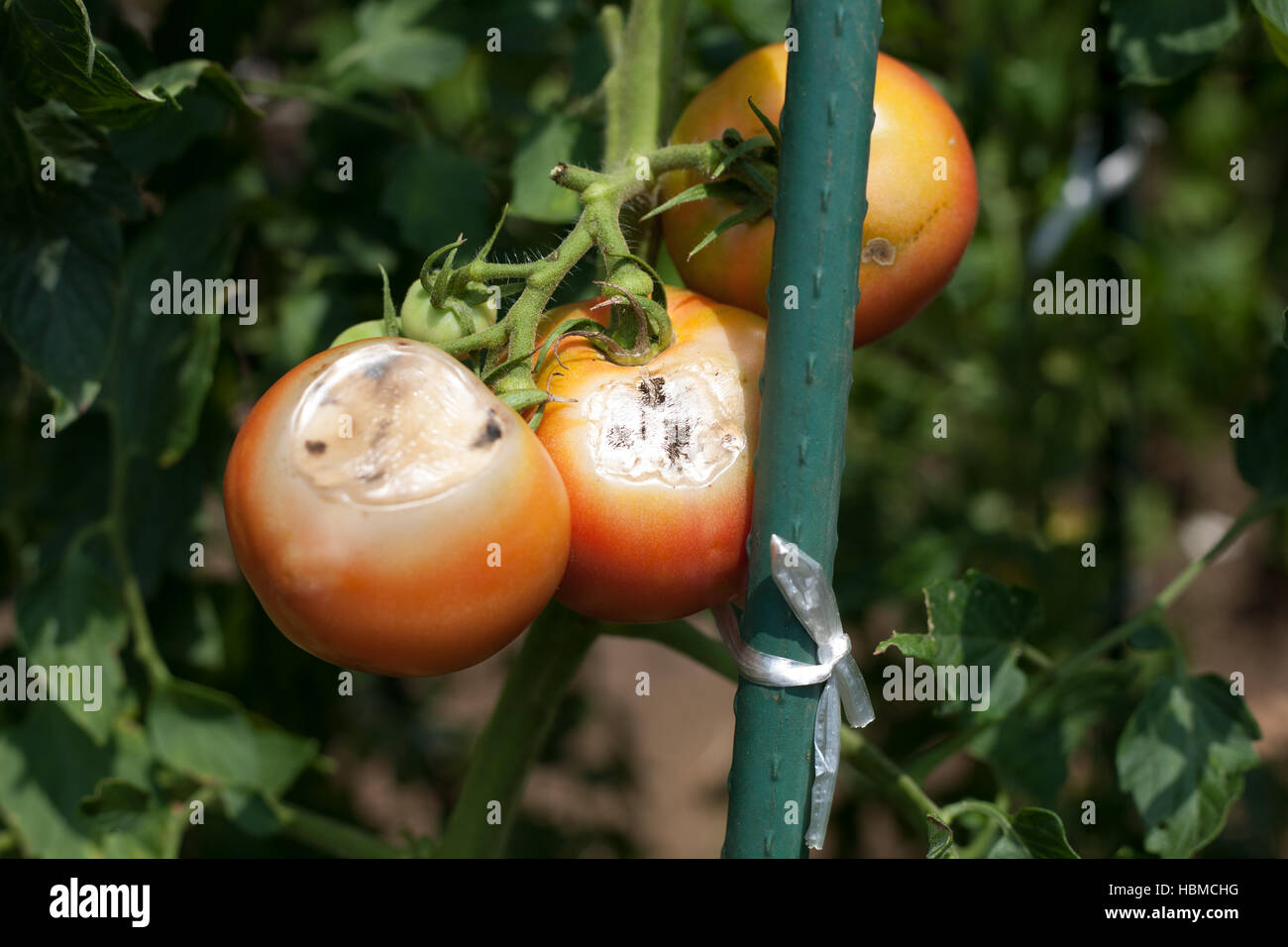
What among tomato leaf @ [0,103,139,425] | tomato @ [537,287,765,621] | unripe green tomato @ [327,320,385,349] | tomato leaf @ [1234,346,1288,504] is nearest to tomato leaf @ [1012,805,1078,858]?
tomato @ [537,287,765,621]

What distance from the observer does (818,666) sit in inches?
24.8

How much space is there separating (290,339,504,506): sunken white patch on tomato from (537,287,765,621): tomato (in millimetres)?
65

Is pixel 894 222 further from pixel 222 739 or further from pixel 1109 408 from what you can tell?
pixel 1109 408

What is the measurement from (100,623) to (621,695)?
6.00ft

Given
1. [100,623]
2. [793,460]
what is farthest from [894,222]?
[100,623]

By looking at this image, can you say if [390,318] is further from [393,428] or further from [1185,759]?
[1185,759]

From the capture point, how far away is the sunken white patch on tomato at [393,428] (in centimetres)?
55

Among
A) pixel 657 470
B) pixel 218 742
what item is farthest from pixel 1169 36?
pixel 218 742

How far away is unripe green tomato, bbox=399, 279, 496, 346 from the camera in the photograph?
24.7 inches

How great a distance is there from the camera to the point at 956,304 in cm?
145

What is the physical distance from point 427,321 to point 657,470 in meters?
0.15

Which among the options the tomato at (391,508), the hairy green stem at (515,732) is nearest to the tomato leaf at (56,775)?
the hairy green stem at (515,732)

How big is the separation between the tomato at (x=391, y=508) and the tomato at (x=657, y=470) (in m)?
0.04

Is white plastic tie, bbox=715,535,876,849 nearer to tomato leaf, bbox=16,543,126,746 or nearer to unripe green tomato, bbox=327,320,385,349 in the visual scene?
unripe green tomato, bbox=327,320,385,349
